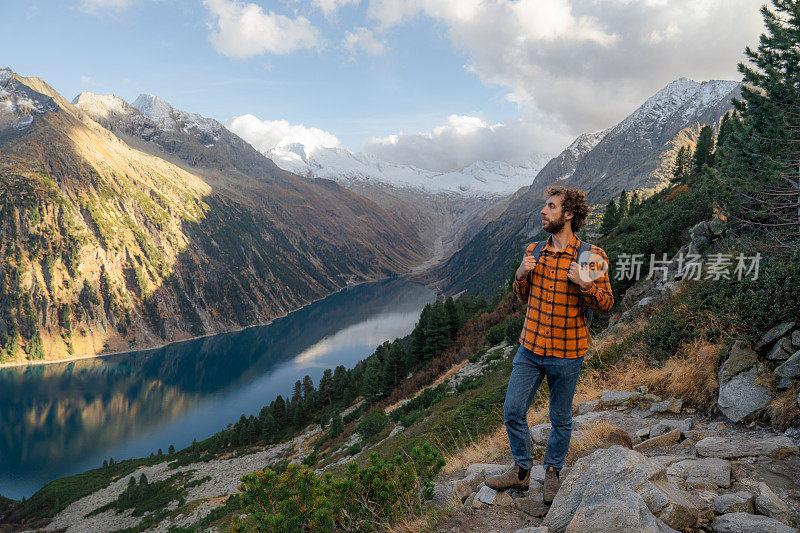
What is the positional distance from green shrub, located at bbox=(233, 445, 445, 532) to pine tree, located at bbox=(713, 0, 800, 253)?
15.0 m

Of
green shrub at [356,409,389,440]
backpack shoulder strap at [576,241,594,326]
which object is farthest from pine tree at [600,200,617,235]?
backpack shoulder strap at [576,241,594,326]

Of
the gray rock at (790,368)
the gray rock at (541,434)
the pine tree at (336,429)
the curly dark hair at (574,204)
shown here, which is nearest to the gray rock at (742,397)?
the gray rock at (790,368)

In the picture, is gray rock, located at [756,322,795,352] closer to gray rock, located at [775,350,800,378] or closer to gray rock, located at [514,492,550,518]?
gray rock, located at [775,350,800,378]

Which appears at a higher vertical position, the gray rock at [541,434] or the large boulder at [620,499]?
the large boulder at [620,499]

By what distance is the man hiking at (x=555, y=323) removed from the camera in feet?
14.1

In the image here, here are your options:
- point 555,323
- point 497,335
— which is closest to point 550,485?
point 555,323

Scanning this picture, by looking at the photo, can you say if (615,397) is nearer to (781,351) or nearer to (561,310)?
(781,351)

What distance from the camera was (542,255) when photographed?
4.58 metres

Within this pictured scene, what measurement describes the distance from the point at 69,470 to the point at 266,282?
423 ft

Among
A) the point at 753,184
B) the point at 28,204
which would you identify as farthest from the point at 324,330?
the point at 753,184

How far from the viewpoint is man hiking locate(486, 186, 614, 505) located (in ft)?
14.1

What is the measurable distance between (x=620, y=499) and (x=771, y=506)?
1.45m

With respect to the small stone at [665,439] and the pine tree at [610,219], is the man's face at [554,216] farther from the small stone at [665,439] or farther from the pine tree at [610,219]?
the pine tree at [610,219]

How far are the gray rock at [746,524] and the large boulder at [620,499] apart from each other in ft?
0.63
